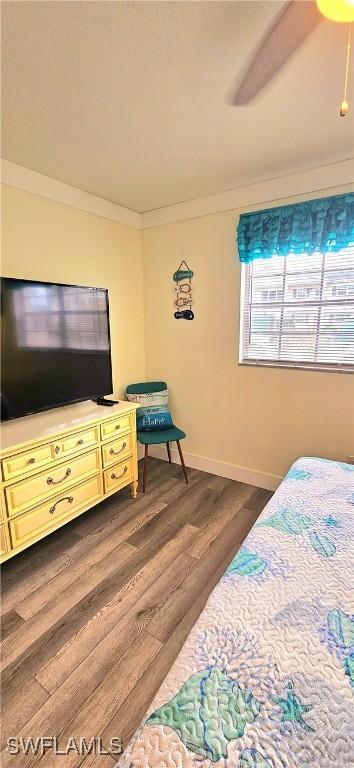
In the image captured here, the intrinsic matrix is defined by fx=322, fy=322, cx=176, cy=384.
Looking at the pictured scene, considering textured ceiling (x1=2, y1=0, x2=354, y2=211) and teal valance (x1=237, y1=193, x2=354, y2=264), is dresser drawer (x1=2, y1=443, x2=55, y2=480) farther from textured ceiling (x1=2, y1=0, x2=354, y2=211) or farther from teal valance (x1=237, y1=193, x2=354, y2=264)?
teal valance (x1=237, y1=193, x2=354, y2=264)

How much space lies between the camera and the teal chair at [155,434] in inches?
107

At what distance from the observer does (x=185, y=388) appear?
3.14 metres

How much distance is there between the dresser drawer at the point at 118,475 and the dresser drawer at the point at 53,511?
0.07 m

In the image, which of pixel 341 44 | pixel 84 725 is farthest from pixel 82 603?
pixel 341 44

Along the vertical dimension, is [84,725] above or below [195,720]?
below

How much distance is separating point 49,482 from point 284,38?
2.21 metres

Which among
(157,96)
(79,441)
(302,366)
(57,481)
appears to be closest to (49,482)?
(57,481)

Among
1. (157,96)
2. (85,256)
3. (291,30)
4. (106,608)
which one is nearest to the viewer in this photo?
(291,30)

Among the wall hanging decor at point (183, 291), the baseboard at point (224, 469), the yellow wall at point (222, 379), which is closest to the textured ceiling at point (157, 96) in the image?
the yellow wall at point (222, 379)

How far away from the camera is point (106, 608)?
1632 millimetres

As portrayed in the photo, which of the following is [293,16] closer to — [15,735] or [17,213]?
[17,213]

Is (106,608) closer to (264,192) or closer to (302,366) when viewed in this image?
(302,366)

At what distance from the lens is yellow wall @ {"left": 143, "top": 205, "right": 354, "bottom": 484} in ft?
8.03

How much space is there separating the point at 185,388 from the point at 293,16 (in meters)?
2.49
